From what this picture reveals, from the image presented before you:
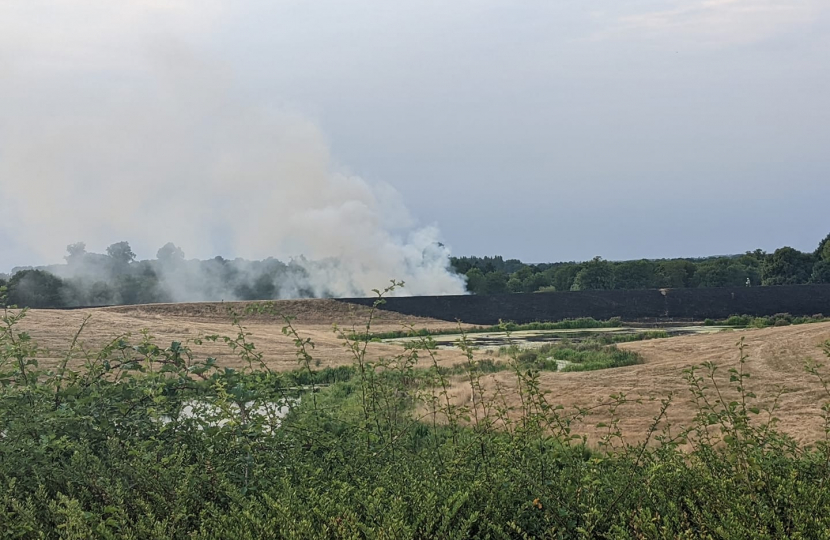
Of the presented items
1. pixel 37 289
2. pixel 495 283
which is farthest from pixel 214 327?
pixel 495 283

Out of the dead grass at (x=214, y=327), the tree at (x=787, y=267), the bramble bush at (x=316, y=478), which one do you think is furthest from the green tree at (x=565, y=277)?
the bramble bush at (x=316, y=478)

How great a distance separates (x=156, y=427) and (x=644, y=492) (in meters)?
3.44

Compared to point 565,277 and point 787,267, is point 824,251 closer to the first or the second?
point 787,267

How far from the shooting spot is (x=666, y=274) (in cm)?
5962

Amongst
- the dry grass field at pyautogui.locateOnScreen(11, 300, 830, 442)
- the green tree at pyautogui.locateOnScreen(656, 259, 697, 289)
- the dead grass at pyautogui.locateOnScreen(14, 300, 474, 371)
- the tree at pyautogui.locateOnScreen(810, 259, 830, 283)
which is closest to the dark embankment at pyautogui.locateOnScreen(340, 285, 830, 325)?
the dead grass at pyautogui.locateOnScreen(14, 300, 474, 371)

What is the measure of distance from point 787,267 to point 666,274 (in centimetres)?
811

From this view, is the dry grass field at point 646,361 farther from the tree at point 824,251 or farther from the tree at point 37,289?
the tree at point 824,251

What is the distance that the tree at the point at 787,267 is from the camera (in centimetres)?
5556

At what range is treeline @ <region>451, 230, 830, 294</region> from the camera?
185 feet

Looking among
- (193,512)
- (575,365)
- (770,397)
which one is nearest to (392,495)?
(193,512)

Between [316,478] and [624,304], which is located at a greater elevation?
[624,304]

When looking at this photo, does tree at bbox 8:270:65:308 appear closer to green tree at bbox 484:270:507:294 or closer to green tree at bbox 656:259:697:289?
green tree at bbox 484:270:507:294

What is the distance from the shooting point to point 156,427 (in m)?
5.92

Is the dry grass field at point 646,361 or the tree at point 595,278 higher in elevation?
the tree at point 595,278
